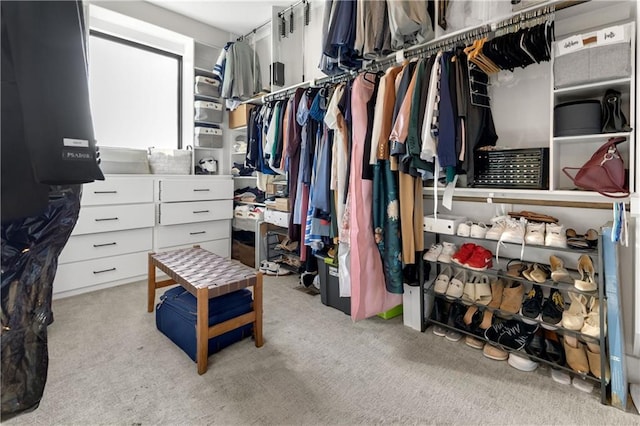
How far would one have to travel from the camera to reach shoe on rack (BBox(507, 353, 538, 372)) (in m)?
1.63

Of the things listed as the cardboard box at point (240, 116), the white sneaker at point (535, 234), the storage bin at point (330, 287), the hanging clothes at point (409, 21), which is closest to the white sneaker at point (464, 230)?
the white sneaker at point (535, 234)

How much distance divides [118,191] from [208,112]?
1236mm

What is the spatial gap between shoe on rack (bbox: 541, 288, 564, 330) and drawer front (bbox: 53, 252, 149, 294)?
3.05m

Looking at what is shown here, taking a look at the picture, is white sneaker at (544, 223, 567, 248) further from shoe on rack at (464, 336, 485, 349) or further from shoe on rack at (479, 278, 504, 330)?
shoe on rack at (464, 336, 485, 349)

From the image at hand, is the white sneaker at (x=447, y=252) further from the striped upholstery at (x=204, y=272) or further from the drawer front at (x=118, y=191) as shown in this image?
the drawer front at (x=118, y=191)

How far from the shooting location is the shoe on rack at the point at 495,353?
173 cm

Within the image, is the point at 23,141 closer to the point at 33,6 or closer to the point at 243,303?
the point at 33,6

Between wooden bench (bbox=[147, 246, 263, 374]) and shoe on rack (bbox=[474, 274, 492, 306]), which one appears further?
shoe on rack (bbox=[474, 274, 492, 306])

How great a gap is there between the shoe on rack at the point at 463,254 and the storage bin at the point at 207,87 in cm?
295

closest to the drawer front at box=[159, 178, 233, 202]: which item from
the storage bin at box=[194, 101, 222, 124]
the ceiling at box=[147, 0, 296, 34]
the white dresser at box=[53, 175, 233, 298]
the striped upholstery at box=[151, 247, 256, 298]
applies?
the white dresser at box=[53, 175, 233, 298]

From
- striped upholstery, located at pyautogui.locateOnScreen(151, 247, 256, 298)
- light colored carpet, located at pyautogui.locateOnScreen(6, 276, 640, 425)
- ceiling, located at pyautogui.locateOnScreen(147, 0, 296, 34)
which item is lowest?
light colored carpet, located at pyautogui.locateOnScreen(6, 276, 640, 425)

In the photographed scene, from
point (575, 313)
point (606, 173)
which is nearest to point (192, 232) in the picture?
point (575, 313)

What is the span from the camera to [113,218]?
2.81 meters

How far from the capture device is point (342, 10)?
2117 millimetres
